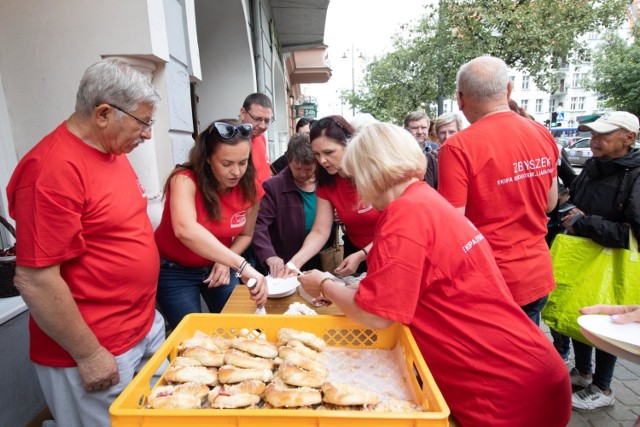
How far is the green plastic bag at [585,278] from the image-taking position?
2.39 meters

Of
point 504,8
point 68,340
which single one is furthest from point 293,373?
point 504,8

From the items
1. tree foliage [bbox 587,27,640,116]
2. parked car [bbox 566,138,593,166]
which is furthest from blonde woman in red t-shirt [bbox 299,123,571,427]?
tree foliage [bbox 587,27,640,116]

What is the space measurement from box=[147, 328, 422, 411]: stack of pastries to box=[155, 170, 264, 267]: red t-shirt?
89cm

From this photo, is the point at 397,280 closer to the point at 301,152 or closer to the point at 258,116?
the point at 301,152

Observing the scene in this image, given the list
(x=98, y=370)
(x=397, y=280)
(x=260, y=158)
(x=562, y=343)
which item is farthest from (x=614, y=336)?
(x=260, y=158)

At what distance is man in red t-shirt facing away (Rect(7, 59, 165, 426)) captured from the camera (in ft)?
4.10

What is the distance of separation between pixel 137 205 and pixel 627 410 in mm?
3389

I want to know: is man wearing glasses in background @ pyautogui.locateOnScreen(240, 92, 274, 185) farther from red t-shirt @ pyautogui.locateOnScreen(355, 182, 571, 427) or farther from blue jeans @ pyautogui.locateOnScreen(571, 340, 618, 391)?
blue jeans @ pyautogui.locateOnScreen(571, 340, 618, 391)

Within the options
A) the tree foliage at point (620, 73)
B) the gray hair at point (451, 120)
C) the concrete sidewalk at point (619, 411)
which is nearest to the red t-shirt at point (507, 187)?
the concrete sidewalk at point (619, 411)

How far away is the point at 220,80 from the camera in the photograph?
6.45 meters

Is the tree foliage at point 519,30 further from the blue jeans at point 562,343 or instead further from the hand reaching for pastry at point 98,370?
the hand reaching for pastry at point 98,370

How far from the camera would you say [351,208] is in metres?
2.41

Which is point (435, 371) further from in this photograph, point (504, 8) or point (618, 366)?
point (504, 8)

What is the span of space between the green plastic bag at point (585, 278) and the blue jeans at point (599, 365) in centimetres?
27
